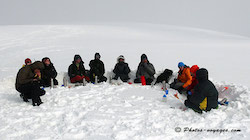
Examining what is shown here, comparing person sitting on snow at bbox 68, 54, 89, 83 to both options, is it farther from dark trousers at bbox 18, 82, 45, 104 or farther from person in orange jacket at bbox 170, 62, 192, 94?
person in orange jacket at bbox 170, 62, 192, 94

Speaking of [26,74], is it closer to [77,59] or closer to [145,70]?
[77,59]

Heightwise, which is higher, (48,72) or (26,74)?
(26,74)

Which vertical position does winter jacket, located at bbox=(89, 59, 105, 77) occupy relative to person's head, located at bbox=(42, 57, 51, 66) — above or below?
below

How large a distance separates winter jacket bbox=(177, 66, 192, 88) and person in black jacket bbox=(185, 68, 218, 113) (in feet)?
4.06

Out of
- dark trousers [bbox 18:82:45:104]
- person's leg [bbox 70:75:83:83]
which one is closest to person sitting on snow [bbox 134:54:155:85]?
person's leg [bbox 70:75:83:83]

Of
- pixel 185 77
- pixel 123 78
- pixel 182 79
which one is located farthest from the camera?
pixel 123 78

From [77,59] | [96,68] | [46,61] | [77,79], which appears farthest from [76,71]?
[46,61]

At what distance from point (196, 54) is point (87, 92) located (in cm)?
872

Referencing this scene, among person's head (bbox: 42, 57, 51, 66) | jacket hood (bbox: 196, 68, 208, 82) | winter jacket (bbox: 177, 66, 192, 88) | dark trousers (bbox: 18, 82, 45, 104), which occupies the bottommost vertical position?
dark trousers (bbox: 18, 82, 45, 104)

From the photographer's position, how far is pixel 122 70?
6973 millimetres

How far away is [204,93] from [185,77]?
1730 millimetres

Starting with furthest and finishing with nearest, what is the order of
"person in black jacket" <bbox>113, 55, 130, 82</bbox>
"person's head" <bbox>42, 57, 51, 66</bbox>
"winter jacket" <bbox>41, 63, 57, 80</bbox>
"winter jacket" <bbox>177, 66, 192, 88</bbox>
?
"person in black jacket" <bbox>113, 55, 130, 82</bbox>
"winter jacket" <bbox>41, 63, 57, 80</bbox>
"person's head" <bbox>42, 57, 51, 66</bbox>
"winter jacket" <bbox>177, 66, 192, 88</bbox>

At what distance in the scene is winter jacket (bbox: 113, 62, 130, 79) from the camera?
6.93 meters

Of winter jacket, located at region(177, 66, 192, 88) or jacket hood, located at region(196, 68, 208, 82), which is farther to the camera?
winter jacket, located at region(177, 66, 192, 88)
